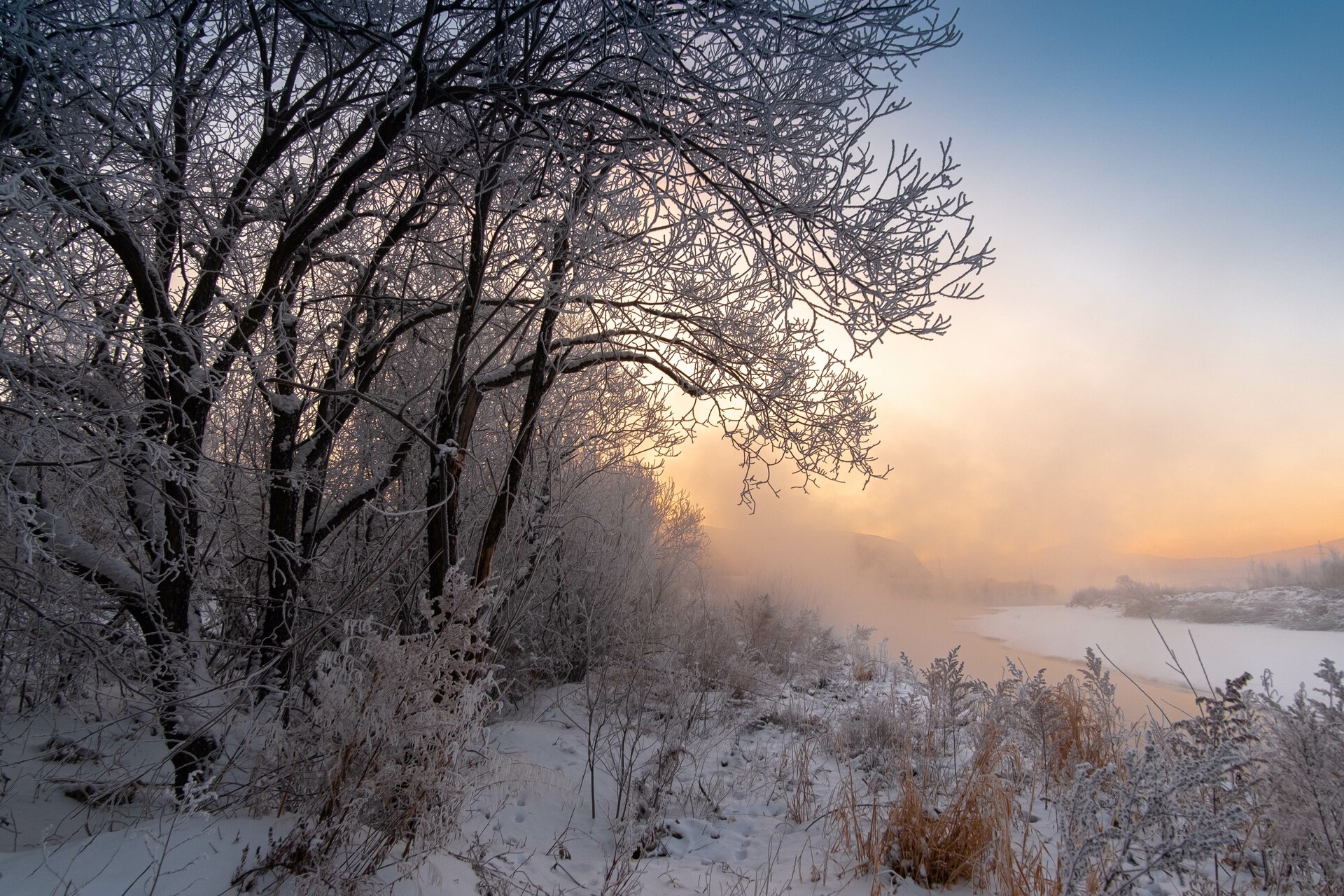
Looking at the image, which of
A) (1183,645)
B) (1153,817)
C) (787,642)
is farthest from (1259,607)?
(1153,817)

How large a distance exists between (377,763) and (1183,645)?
10.7m

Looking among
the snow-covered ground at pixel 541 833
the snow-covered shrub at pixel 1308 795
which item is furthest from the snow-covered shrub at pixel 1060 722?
the snow-covered ground at pixel 541 833

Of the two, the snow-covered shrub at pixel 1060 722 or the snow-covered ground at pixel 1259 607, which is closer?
the snow-covered shrub at pixel 1060 722

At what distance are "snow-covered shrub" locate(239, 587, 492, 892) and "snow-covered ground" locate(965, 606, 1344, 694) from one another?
12.1 ft

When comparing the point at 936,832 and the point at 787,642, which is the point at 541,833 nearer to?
the point at 936,832

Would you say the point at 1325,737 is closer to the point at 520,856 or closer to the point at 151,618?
the point at 520,856

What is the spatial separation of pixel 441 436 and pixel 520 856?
2.07 m

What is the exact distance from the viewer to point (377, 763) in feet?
7.01

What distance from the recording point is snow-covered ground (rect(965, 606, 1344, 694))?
581cm

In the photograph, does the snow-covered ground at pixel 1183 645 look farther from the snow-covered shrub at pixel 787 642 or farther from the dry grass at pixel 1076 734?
the snow-covered shrub at pixel 787 642

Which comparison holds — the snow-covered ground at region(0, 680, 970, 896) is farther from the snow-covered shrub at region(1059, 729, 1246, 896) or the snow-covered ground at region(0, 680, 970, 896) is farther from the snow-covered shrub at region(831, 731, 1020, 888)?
the snow-covered shrub at region(1059, 729, 1246, 896)

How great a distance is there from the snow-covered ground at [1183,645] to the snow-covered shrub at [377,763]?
12.1 ft

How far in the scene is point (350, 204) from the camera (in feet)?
12.8

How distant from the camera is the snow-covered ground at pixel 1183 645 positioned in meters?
5.81
